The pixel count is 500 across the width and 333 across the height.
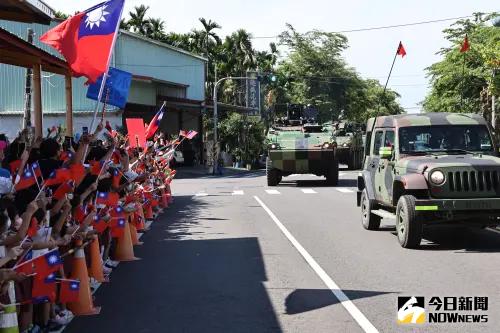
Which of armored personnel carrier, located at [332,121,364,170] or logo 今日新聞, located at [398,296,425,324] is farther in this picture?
armored personnel carrier, located at [332,121,364,170]

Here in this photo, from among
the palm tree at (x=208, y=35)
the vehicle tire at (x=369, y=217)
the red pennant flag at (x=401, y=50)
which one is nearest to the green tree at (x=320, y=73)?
the palm tree at (x=208, y=35)

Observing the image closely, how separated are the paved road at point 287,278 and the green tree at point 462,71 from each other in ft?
81.1

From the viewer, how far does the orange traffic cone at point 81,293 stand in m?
6.59

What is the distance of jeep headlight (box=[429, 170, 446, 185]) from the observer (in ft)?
31.5

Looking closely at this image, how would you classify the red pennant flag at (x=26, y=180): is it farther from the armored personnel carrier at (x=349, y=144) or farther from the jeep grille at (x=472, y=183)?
the armored personnel carrier at (x=349, y=144)

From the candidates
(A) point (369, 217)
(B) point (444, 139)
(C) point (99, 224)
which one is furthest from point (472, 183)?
(C) point (99, 224)

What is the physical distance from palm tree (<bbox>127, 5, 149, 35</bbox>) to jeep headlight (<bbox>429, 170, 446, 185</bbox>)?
57632 mm

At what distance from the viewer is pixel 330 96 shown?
199 feet

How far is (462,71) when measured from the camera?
36.8m

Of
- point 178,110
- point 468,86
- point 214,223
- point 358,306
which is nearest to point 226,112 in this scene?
point 178,110

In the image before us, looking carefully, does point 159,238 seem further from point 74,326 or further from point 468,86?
point 468,86

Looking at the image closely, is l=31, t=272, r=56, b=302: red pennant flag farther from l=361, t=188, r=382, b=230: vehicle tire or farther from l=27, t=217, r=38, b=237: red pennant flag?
l=361, t=188, r=382, b=230: vehicle tire

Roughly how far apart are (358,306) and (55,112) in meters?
33.6

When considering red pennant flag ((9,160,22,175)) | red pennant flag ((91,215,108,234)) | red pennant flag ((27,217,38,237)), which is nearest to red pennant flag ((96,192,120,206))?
red pennant flag ((91,215,108,234))
